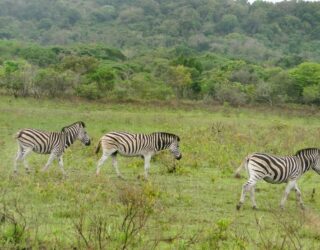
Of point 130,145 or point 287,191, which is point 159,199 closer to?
point 287,191

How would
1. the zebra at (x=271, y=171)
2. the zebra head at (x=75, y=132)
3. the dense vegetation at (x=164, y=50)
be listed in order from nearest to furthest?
the zebra at (x=271, y=171) < the zebra head at (x=75, y=132) < the dense vegetation at (x=164, y=50)

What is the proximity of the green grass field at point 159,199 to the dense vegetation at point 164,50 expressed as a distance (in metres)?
16.1

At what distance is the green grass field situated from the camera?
744 cm

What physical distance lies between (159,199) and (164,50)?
238 feet

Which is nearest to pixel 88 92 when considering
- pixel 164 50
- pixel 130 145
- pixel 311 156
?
pixel 130 145

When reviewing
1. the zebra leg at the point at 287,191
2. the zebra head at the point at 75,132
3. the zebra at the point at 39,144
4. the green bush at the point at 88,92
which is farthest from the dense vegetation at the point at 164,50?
the zebra leg at the point at 287,191

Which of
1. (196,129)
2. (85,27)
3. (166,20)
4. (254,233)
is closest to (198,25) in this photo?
(166,20)

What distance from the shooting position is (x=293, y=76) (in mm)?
51750

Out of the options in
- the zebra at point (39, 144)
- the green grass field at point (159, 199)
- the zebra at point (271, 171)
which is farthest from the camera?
the zebra at point (39, 144)

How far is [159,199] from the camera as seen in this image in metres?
10.7

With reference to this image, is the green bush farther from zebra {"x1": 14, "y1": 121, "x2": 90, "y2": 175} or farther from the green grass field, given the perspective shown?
zebra {"x1": 14, "y1": 121, "x2": 90, "y2": 175}

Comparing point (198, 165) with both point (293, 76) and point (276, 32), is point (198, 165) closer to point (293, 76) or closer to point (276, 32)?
point (293, 76)

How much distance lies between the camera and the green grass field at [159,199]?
7441mm

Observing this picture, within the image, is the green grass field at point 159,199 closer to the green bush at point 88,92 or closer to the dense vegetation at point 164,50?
the green bush at point 88,92
